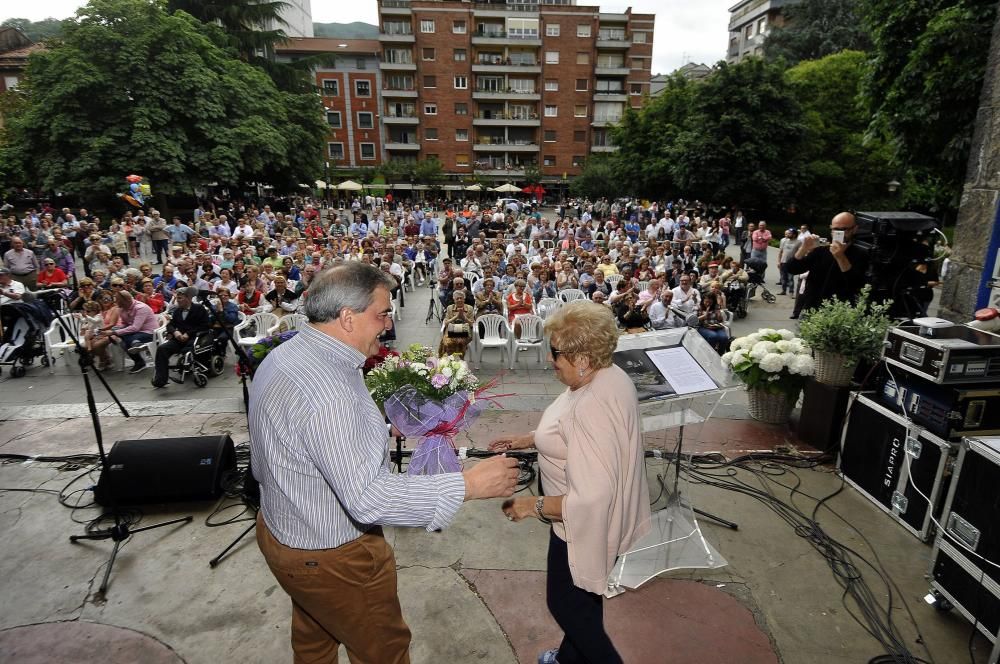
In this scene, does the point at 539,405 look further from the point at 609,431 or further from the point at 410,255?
the point at 410,255

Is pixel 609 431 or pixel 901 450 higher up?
pixel 609 431

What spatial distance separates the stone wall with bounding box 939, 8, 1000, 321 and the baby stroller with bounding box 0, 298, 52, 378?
11.7m

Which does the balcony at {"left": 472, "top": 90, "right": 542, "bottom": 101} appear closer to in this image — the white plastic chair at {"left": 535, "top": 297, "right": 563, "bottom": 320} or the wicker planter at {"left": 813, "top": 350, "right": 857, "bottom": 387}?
the white plastic chair at {"left": 535, "top": 297, "right": 563, "bottom": 320}

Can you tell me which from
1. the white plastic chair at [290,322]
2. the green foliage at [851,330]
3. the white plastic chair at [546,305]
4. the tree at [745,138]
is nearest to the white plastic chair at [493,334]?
the white plastic chair at [546,305]

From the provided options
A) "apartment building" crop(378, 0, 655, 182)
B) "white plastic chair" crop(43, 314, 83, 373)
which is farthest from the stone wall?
"apartment building" crop(378, 0, 655, 182)

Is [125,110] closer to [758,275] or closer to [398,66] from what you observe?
[758,275]

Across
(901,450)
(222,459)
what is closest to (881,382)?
(901,450)

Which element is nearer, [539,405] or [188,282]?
[539,405]

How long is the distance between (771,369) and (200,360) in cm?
686

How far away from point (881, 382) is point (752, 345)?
1270mm

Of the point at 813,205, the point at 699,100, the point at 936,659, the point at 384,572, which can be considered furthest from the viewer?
the point at 813,205

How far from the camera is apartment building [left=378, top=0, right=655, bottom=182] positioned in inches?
1791

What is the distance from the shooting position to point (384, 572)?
1.86 m

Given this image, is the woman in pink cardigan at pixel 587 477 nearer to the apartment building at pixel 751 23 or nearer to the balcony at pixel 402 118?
the balcony at pixel 402 118
